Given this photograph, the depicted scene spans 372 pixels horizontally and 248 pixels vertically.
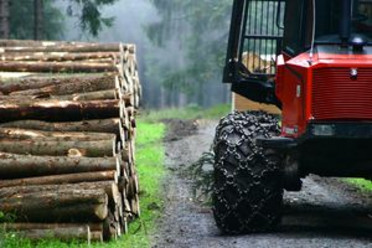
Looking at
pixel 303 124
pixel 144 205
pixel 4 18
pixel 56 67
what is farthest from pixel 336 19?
pixel 4 18

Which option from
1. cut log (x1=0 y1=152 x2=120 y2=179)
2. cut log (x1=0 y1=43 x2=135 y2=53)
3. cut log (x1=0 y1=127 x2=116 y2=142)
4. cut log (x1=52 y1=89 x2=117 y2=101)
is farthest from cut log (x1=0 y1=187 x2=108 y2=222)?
cut log (x1=0 y1=43 x2=135 y2=53)

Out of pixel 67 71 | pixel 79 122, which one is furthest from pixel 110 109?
pixel 67 71

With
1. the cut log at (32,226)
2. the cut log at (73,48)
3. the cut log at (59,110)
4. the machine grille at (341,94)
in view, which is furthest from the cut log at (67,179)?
the cut log at (73,48)

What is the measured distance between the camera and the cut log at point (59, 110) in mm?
10500

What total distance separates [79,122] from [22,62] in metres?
6.21

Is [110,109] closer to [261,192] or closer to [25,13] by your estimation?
[261,192]

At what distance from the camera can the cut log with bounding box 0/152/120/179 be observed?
9766 mm

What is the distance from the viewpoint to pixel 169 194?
13594mm

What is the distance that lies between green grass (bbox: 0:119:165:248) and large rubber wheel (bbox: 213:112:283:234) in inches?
38.8

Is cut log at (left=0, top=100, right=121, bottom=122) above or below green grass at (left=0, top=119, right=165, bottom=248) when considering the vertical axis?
above

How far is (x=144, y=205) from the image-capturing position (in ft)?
40.9

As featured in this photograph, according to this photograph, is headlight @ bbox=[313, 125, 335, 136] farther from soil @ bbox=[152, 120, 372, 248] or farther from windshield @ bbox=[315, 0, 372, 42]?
soil @ bbox=[152, 120, 372, 248]

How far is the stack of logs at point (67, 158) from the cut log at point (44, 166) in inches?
0.4

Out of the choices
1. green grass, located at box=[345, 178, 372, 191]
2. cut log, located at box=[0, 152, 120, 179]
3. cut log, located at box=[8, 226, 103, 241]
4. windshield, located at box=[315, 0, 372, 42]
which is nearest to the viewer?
windshield, located at box=[315, 0, 372, 42]
